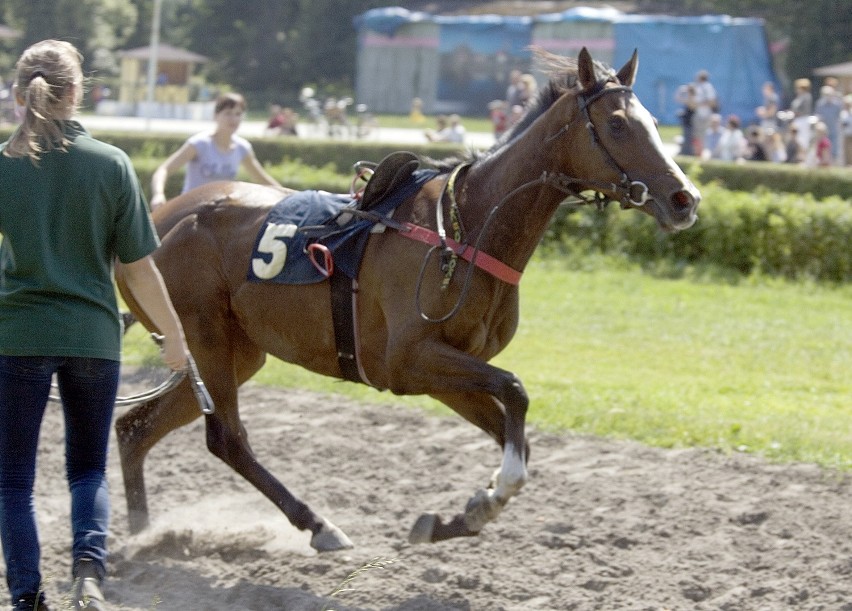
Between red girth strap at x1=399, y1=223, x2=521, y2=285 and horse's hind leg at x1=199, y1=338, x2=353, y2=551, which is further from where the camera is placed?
horse's hind leg at x1=199, y1=338, x2=353, y2=551

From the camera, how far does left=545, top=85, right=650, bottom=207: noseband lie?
4.77 m

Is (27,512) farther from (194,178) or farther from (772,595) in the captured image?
(194,178)

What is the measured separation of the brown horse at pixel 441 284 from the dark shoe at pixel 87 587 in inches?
58.9

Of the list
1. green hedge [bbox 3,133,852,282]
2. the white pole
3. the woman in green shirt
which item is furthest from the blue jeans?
the white pole

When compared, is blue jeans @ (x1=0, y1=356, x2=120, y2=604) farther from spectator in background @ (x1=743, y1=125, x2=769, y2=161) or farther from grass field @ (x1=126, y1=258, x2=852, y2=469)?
spectator in background @ (x1=743, y1=125, x2=769, y2=161)

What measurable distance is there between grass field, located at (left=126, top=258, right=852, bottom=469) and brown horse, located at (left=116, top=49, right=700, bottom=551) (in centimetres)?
241

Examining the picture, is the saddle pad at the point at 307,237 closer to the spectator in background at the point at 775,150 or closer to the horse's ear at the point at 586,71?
the horse's ear at the point at 586,71

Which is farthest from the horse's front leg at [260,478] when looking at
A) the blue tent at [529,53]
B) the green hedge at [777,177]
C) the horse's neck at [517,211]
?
the blue tent at [529,53]

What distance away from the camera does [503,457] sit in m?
4.80

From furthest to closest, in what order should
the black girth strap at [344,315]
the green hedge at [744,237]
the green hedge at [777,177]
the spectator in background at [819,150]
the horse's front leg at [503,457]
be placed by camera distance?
the spectator in background at [819,150] → the green hedge at [777,177] → the green hedge at [744,237] → the black girth strap at [344,315] → the horse's front leg at [503,457]

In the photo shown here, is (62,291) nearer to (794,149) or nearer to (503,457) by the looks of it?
(503,457)

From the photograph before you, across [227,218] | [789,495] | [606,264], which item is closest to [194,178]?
[227,218]

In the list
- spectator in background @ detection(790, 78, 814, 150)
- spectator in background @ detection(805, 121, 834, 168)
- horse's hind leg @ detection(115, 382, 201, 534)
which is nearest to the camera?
horse's hind leg @ detection(115, 382, 201, 534)

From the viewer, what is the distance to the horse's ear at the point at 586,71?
193 inches
